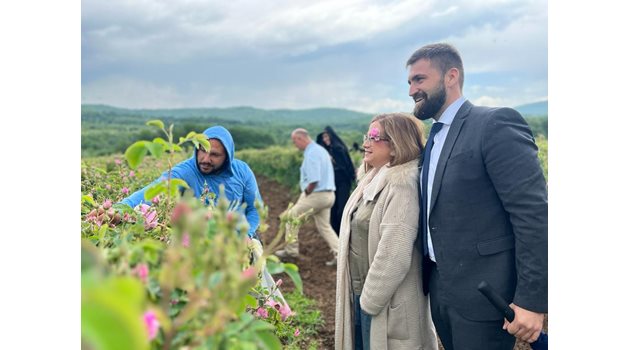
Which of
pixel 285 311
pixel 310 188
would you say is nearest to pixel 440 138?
pixel 285 311

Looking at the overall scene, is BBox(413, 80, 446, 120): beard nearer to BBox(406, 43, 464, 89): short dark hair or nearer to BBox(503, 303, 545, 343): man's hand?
BBox(406, 43, 464, 89): short dark hair

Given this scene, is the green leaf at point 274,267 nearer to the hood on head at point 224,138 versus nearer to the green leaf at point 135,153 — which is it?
the green leaf at point 135,153

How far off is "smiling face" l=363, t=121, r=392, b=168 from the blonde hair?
0.02m

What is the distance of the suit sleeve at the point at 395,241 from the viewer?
212 centimetres

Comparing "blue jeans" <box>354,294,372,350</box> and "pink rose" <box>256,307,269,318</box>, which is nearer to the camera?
"pink rose" <box>256,307,269,318</box>

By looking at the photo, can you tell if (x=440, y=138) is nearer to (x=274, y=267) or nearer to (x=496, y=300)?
(x=496, y=300)

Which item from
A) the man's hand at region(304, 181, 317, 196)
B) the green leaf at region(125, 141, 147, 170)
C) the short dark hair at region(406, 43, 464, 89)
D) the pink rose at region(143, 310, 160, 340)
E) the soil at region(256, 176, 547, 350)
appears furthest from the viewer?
the man's hand at region(304, 181, 317, 196)

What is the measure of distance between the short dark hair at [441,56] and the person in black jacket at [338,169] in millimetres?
4706

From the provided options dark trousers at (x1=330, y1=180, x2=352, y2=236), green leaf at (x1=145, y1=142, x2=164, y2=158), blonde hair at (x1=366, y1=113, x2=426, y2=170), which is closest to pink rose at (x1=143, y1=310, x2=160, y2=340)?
green leaf at (x1=145, y1=142, x2=164, y2=158)

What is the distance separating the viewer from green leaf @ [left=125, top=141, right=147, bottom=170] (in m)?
0.97

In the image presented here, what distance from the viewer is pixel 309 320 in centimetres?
416

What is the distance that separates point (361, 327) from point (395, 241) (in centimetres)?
61
